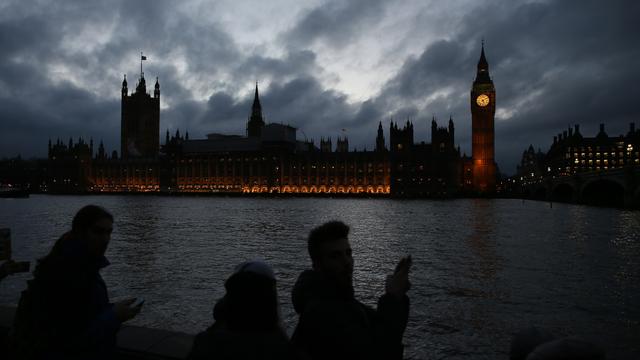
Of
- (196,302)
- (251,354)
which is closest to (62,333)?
(251,354)

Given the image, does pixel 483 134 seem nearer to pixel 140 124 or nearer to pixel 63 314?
pixel 140 124

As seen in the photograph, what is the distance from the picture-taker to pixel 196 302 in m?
11.4

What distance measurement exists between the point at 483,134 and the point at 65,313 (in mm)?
140894

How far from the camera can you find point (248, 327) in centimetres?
244

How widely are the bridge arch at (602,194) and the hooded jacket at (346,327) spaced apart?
250ft

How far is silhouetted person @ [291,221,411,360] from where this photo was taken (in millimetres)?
2727

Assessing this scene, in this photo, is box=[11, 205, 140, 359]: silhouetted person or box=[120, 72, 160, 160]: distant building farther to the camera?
box=[120, 72, 160, 160]: distant building

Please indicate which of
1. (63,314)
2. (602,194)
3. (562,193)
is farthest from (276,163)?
(63,314)

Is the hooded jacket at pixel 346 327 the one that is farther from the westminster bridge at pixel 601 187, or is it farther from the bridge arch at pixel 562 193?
the bridge arch at pixel 562 193

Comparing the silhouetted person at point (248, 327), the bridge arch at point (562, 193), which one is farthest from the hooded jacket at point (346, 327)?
the bridge arch at point (562, 193)

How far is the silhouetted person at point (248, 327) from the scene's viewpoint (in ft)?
7.79

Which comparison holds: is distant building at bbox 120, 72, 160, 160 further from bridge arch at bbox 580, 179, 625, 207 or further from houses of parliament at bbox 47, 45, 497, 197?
bridge arch at bbox 580, 179, 625, 207

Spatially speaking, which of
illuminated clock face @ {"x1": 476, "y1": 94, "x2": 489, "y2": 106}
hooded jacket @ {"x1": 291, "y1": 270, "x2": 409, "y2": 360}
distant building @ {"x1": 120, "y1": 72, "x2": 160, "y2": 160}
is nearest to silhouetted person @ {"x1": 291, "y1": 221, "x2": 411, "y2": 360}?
hooded jacket @ {"x1": 291, "y1": 270, "x2": 409, "y2": 360}

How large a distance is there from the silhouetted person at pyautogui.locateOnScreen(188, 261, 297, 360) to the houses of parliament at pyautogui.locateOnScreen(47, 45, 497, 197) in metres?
120
